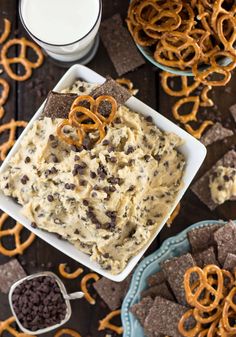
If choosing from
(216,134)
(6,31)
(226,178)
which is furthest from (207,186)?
(6,31)

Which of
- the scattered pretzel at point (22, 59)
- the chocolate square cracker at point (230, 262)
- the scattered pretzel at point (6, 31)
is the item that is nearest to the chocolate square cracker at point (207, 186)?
the chocolate square cracker at point (230, 262)

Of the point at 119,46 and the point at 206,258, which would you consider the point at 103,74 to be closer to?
the point at 119,46

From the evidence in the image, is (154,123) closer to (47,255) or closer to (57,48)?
(57,48)

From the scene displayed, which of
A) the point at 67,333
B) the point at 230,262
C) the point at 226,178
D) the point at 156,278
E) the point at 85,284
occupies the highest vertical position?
the point at 226,178

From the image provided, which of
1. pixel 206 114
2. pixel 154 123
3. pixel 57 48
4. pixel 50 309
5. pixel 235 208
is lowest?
pixel 50 309

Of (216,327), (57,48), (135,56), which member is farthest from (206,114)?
(216,327)

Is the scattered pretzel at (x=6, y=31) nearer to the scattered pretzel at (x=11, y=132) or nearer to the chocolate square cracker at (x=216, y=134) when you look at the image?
the scattered pretzel at (x=11, y=132)
